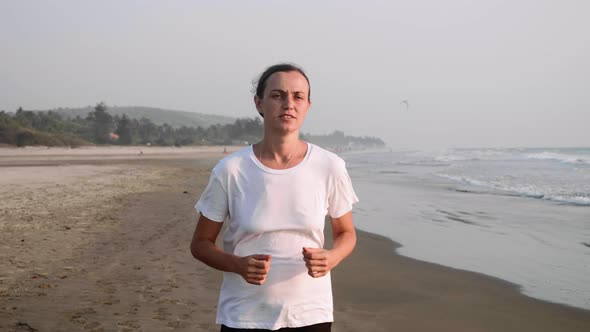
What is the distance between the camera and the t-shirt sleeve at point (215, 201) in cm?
189

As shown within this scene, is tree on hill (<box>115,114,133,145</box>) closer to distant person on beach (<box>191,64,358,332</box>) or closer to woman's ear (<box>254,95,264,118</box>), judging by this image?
woman's ear (<box>254,95,264,118</box>)

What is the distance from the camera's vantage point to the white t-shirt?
1828 millimetres

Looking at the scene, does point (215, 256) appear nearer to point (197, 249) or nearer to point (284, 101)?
point (197, 249)

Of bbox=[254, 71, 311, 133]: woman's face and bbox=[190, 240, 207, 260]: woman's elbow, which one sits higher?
bbox=[254, 71, 311, 133]: woman's face

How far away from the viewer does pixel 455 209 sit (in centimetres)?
1303

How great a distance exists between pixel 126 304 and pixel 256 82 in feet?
11.8

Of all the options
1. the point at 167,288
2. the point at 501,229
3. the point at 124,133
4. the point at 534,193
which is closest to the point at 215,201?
the point at 167,288

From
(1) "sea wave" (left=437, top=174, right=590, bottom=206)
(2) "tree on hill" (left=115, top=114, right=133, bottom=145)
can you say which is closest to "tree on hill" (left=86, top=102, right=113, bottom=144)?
(2) "tree on hill" (left=115, top=114, right=133, bottom=145)

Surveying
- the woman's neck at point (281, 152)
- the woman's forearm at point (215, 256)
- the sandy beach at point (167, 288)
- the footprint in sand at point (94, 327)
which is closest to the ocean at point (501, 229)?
the sandy beach at point (167, 288)

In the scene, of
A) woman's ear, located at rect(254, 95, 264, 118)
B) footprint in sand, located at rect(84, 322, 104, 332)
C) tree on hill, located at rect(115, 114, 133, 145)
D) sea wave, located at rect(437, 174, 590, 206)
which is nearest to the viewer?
woman's ear, located at rect(254, 95, 264, 118)

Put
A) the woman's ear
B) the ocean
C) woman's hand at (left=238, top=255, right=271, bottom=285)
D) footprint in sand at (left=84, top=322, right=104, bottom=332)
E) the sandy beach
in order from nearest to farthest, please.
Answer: woman's hand at (left=238, top=255, right=271, bottom=285)
the woman's ear
footprint in sand at (left=84, top=322, right=104, bottom=332)
the sandy beach
the ocean

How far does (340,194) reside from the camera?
195cm

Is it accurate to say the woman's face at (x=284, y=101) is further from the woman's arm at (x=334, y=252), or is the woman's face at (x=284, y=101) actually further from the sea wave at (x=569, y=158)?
the sea wave at (x=569, y=158)

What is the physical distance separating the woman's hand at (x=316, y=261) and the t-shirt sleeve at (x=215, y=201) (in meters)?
0.36
